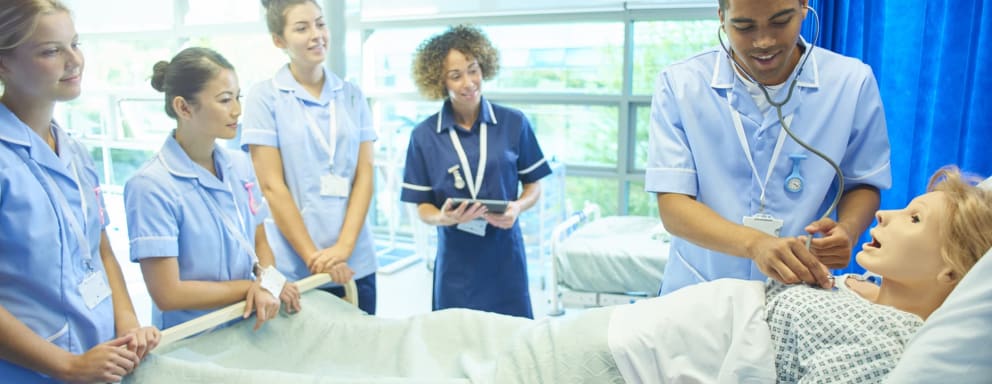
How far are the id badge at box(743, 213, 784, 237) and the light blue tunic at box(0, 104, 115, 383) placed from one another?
1.44 metres

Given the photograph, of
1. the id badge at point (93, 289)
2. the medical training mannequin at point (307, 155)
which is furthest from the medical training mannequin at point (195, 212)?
the medical training mannequin at point (307, 155)

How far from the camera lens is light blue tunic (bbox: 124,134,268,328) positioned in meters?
1.65

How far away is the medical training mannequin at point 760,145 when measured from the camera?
54.5 inches

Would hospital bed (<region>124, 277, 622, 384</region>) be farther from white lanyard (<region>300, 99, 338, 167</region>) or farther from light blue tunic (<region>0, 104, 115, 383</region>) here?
white lanyard (<region>300, 99, 338, 167</region>)

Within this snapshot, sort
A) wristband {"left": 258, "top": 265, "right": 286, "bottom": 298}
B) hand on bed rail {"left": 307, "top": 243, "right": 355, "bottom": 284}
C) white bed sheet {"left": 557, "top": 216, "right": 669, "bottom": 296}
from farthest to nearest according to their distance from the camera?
white bed sheet {"left": 557, "top": 216, "right": 669, "bottom": 296}
hand on bed rail {"left": 307, "top": 243, "right": 355, "bottom": 284}
wristband {"left": 258, "top": 265, "right": 286, "bottom": 298}

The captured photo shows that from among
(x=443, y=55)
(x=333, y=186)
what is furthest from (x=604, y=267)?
(x=333, y=186)

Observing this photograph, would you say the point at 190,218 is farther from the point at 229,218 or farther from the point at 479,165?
the point at 479,165

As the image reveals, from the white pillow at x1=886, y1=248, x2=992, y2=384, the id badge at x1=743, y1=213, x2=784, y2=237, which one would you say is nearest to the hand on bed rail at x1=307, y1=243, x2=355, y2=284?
the id badge at x1=743, y1=213, x2=784, y2=237

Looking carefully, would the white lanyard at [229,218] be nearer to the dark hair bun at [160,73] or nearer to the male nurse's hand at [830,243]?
the dark hair bun at [160,73]

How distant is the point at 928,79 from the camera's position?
6.54 feet

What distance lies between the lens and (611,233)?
11.4 feet

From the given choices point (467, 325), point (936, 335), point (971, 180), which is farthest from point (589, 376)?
point (971, 180)

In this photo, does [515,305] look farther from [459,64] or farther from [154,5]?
[154,5]

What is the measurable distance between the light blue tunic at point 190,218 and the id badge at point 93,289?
141 millimetres
